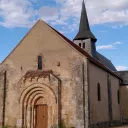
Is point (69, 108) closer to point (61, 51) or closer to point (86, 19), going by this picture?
point (61, 51)

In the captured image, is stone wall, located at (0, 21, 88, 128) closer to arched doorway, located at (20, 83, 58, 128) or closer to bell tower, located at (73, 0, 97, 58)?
arched doorway, located at (20, 83, 58, 128)

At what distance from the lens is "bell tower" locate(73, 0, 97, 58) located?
34.0m

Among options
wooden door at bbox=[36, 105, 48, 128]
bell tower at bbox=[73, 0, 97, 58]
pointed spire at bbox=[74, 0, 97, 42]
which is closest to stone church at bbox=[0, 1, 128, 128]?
wooden door at bbox=[36, 105, 48, 128]

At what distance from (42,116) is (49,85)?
8.84ft

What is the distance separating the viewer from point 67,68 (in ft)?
69.5

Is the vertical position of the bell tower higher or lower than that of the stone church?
higher

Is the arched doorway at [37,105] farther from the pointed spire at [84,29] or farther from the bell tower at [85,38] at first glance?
the pointed spire at [84,29]

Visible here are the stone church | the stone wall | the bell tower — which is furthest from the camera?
the bell tower

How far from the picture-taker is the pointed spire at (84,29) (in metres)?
34.8

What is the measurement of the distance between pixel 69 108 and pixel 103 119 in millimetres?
5269

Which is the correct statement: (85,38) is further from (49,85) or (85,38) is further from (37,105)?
(37,105)

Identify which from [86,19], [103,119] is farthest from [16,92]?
[86,19]

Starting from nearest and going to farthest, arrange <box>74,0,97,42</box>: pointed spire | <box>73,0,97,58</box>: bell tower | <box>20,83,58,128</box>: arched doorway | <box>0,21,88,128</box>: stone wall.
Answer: <box>0,21,88,128</box>: stone wall
<box>20,83,58,128</box>: arched doorway
<box>73,0,97,58</box>: bell tower
<box>74,0,97,42</box>: pointed spire

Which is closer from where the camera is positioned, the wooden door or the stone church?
the stone church
